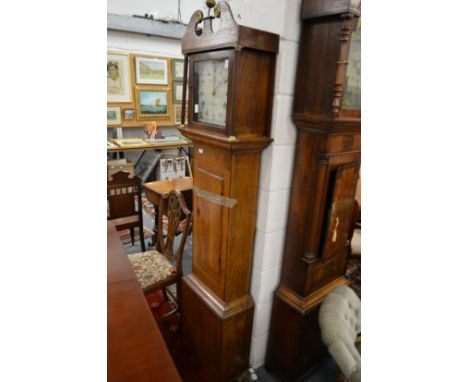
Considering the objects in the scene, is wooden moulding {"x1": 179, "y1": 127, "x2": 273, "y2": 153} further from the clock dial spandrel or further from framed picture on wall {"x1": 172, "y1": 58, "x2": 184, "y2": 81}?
framed picture on wall {"x1": 172, "y1": 58, "x2": 184, "y2": 81}

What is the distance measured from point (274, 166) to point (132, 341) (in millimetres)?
903

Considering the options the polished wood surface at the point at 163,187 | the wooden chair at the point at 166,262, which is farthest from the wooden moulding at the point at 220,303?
the polished wood surface at the point at 163,187

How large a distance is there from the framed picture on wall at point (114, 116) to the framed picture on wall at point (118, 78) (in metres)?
0.14

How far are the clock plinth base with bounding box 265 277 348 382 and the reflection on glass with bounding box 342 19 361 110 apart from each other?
99 centimetres

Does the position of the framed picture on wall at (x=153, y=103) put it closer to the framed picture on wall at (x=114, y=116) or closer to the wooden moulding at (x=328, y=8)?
the framed picture on wall at (x=114, y=116)

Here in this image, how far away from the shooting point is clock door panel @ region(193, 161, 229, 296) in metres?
1.42

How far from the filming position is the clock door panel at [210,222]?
1420 millimetres

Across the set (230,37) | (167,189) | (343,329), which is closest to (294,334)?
(343,329)

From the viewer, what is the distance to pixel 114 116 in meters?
4.50

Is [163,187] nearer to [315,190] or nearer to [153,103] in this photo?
[315,190]
